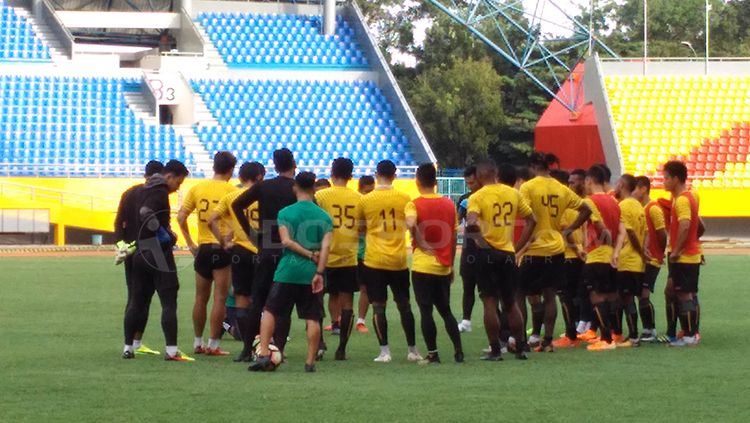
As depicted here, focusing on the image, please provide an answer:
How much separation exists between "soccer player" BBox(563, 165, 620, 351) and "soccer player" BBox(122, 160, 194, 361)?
4355mm

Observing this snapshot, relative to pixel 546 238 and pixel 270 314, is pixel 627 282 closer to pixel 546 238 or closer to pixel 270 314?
pixel 546 238

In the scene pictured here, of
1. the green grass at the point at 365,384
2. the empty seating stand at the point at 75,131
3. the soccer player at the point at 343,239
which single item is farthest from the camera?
the empty seating stand at the point at 75,131

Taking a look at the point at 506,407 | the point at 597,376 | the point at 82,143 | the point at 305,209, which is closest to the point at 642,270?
the point at 597,376

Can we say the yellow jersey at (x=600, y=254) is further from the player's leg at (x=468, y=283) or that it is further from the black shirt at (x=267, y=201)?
the black shirt at (x=267, y=201)

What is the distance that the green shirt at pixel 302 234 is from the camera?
12180 mm

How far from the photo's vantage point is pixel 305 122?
44.8m

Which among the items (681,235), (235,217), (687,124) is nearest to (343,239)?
(235,217)

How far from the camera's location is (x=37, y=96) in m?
43.9

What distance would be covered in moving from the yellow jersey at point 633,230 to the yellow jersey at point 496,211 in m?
2.10

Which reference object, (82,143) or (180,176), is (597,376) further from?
(82,143)

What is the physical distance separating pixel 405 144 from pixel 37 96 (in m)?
11.4

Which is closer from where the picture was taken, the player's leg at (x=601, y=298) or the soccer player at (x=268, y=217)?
the soccer player at (x=268, y=217)

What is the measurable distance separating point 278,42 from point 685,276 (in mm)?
34089

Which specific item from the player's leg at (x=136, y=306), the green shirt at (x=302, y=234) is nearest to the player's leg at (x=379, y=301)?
the green shirt at (x=302, y=234)
